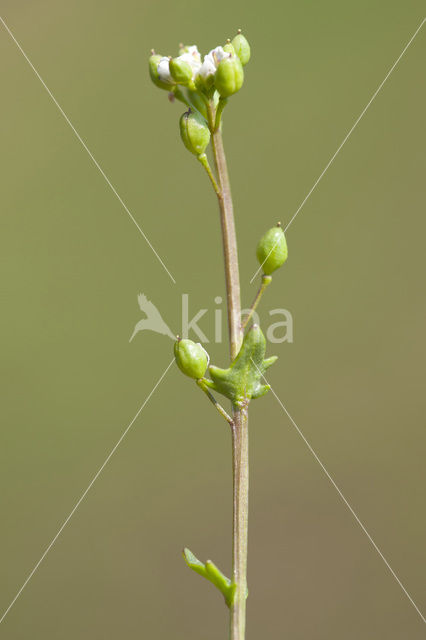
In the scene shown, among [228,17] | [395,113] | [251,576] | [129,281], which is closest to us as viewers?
[251,576]

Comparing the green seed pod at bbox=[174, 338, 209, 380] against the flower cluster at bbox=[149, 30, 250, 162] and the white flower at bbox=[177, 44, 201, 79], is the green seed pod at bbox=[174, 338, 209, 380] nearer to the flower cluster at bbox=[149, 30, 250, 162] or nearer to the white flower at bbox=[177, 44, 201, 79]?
the flower cluster at bbox=[149, 30, 250, 162]

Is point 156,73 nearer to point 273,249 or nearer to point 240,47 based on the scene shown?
point 240,47

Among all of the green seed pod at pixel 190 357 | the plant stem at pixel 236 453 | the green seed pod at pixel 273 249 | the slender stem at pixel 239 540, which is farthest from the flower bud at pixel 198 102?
the slender stem at pixel 239 540

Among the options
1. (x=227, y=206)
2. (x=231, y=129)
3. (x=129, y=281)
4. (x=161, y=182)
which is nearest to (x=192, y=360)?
(x=227, y=206)

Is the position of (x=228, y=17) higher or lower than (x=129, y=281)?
higher

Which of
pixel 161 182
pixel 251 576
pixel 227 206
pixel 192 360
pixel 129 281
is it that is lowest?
pixel 251 576

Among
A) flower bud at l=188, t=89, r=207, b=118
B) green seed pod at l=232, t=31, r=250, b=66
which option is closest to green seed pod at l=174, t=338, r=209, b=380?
flower bud at l=188, t=89, r=207, b=118

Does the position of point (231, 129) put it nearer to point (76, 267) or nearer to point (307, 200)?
point (307, 200)
